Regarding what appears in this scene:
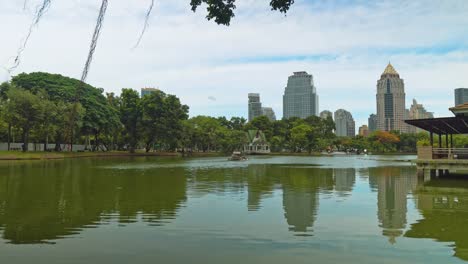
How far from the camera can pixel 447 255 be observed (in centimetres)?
764

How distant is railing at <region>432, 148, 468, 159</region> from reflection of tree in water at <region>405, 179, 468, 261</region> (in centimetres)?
514

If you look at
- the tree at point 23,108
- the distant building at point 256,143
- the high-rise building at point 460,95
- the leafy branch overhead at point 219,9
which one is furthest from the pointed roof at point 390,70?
the leafy branch overhead at point 219,9

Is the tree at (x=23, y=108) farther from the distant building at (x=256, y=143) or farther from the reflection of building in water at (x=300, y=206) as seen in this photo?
the distant building at (x=256, y=143)

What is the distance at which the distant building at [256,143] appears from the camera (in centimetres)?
10912

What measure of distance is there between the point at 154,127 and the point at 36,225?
67742mm

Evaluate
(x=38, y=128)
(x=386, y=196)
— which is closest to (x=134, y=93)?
(x=38, y=128)

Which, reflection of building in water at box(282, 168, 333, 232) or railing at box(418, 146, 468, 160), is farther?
railing at box(418, 146, 468, 160)

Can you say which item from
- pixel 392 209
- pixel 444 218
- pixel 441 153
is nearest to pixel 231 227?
pixel 392 209

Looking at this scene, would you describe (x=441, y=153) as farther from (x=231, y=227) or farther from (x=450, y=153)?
(x=231, y=227)

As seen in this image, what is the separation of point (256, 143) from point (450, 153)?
286ft

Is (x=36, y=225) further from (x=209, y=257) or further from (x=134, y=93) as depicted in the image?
(x=134, y=93)

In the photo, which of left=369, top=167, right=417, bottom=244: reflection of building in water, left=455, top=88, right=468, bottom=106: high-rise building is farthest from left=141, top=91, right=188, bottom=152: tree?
left=455, top=88, right=468, bottom=106: high-rise building

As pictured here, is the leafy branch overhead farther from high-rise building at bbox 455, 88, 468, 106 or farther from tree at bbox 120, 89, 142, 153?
high-rise building at bbox 455, 88, 468, 106

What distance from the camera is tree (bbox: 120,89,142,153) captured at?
255ft
